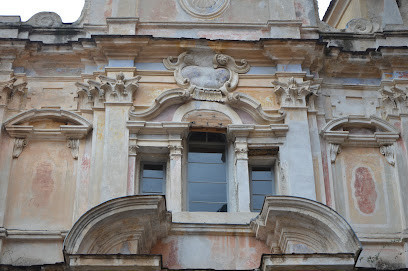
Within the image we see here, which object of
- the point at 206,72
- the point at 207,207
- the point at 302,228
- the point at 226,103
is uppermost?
the point at 206,72

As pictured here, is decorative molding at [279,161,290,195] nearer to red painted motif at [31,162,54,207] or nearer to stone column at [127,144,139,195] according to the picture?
stone column at [127,144,139,195]

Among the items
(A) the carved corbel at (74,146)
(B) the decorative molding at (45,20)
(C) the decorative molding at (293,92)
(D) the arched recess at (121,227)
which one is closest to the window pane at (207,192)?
(D) the arched recess at (121,227)

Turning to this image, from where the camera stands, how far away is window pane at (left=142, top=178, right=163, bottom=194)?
12047 millimetres

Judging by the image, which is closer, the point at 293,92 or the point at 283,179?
the point at 283,179

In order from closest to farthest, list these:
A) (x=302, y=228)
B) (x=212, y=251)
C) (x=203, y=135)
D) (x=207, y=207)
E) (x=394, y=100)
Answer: (x=302, y=228) → (x=212, y=251) → (x=207, y=207) → (x=203, y=135) → (x=394, y=100)

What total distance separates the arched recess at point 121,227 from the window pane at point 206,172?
1.28m

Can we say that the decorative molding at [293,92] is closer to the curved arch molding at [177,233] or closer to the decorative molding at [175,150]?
the decorative molding at [175,150]

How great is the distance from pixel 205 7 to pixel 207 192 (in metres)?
3.37

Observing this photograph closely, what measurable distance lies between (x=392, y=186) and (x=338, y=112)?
148 cm

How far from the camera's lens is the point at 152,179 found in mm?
12164

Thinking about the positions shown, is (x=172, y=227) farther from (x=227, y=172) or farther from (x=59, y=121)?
(x=59, y=121)

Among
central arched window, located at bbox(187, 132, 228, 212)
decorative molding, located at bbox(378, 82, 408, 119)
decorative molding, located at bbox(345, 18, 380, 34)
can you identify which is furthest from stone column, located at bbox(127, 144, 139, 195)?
decorative molding, located at bbox(345, 18, 380, 34)

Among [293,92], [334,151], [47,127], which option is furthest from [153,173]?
[334,151]

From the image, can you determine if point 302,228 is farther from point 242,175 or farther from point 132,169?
point 132,169
